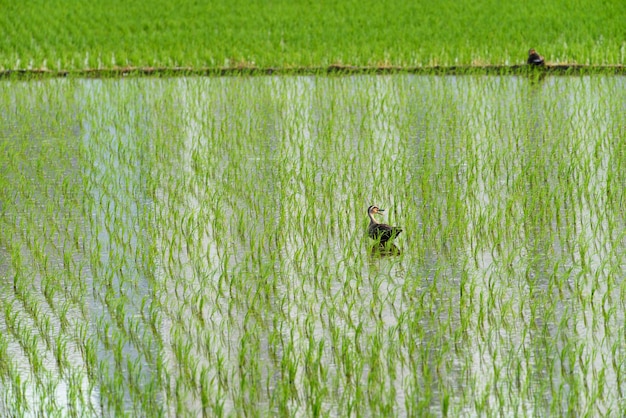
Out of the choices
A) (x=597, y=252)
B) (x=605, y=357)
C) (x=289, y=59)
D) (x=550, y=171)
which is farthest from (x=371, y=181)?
(x=289, y=59)

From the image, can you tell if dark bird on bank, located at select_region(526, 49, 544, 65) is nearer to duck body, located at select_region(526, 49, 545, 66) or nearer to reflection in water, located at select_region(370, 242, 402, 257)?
duck body, located at select_region(526, 49, 545, 66)

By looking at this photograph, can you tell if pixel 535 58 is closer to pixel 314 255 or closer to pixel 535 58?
pixel 535 58

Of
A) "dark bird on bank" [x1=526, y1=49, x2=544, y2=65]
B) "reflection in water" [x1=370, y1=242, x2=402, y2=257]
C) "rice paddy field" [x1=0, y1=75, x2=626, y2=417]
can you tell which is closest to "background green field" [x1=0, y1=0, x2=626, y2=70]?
"dark bird on bank" [x1=526, y1=49, x2=544, y2=65]

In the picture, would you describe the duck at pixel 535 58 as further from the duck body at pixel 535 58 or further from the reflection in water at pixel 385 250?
the reflection in water at pixel 385 250

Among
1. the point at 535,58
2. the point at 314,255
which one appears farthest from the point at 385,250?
the point at 535,58

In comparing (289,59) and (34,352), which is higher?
(289,59)

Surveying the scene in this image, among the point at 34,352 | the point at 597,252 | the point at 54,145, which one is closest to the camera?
the point at 34,352

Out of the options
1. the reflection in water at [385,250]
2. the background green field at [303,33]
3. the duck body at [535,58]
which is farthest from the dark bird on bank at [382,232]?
the background green field at [303,33]

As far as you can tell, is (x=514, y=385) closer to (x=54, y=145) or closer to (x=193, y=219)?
(x=193, y=219)
